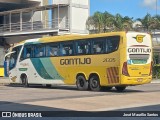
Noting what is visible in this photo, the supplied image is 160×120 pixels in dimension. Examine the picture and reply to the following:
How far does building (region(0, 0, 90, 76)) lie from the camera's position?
41.6m

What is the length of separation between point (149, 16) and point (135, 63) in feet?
158

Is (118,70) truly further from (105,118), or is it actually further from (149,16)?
(149,16)

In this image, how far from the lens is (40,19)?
46.2 metres

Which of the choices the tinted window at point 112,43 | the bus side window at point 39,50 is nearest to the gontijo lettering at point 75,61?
the tinted window at point 112,43

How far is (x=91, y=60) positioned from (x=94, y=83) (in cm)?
125

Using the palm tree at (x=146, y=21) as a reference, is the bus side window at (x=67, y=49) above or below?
below

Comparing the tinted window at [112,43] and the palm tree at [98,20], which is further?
the palm tree at [98,20]

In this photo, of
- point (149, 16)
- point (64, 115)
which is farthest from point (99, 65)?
point (149, 16)

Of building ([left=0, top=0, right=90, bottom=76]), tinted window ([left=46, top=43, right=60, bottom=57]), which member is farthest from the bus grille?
building ([left=0, top=0, right=90, bottom=76])

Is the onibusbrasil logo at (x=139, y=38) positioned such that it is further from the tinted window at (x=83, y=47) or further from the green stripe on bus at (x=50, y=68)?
the green stripe on bus at (x=50, y=68)

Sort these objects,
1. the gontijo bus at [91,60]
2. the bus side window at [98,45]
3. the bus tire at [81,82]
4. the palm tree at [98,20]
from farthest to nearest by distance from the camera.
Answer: the palm tree at [98,20], the bus tire at [81,82], the bus side window at [98,45], the gontijo bus at [91,60]

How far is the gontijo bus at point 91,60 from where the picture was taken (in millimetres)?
22594

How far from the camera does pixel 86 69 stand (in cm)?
2436

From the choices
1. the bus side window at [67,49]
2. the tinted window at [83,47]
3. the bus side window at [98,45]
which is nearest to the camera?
the bus side window at [98,45]
